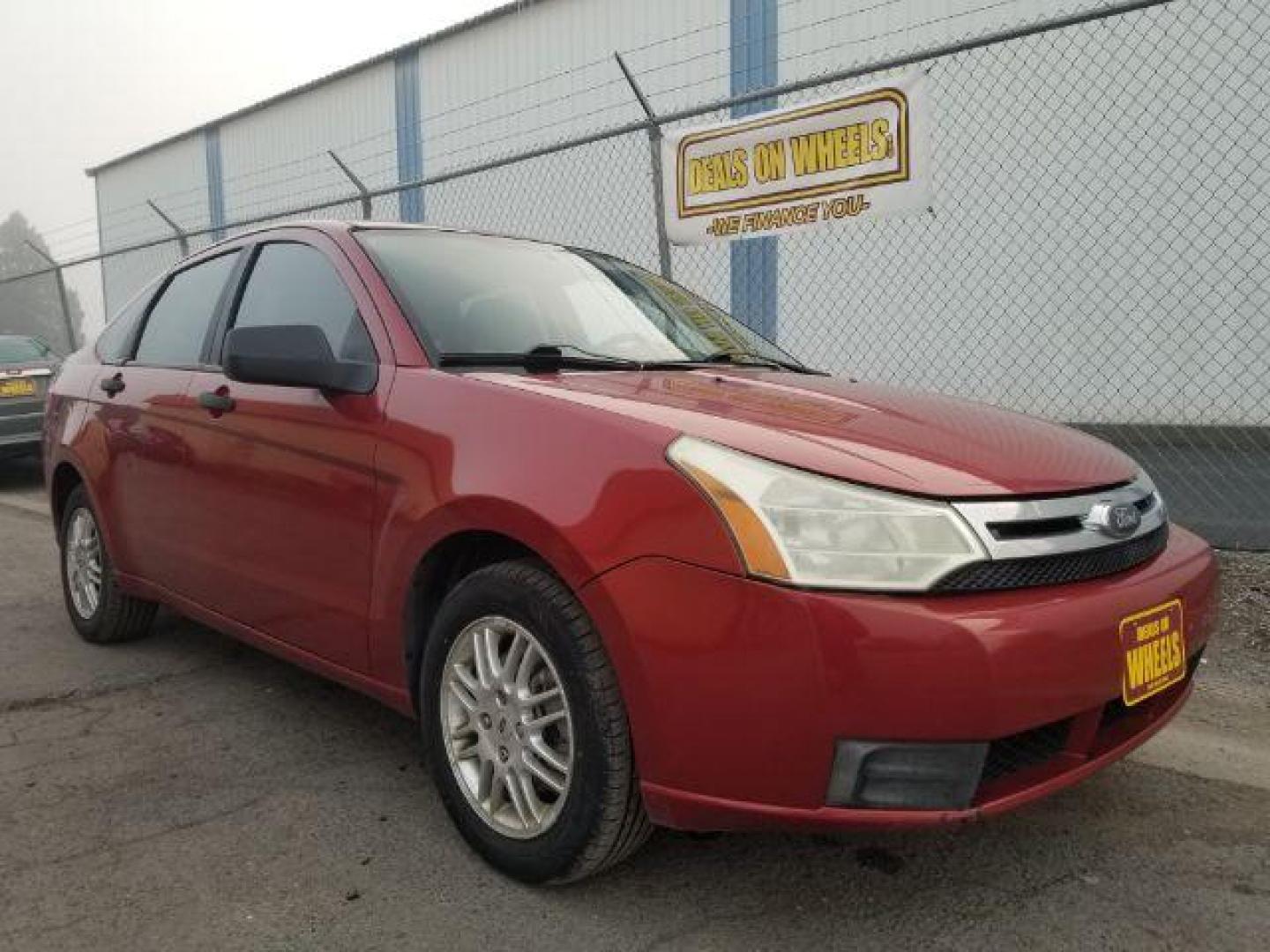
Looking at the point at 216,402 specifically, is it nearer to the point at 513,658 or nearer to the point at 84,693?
the point at 84,693

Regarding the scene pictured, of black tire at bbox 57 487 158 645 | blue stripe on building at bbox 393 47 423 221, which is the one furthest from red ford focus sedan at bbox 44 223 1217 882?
blue stripe on building at bbox 393 47 423 221

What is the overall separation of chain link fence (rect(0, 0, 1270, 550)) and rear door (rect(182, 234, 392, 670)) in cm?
431

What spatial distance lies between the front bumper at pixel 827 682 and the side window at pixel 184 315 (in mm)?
2142

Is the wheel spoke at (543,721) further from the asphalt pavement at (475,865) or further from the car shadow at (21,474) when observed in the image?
the car shadow at (21,474)

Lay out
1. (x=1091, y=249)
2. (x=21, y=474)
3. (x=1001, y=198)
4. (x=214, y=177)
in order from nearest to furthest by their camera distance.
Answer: (x=1091, y=249)
(x=1001, y=198)
(x=21, y=474)
(x=214, y=177)

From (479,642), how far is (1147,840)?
1655 millimetres

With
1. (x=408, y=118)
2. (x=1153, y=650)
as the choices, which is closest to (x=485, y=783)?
(x=1153, y=650)

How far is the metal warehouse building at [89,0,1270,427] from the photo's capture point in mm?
7824

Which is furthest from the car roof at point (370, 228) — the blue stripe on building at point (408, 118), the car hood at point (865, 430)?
the blue stripe on building at point (408, 118)

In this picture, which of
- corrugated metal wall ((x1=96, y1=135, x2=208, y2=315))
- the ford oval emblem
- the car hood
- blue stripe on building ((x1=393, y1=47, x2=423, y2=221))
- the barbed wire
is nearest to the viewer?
the car hood

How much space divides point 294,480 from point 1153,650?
2100 mm

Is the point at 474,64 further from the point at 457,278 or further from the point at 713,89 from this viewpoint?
the point at 457,278

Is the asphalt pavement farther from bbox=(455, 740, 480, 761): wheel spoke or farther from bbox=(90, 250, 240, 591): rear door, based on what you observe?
bbox=(90, 250, 240, 591): rear door

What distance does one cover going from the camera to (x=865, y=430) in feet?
7.04
